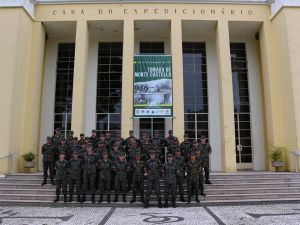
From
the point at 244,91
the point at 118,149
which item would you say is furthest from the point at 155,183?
the point at 244,91

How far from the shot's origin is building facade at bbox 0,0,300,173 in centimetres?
1323

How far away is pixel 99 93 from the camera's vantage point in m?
15.5

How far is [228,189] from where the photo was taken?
10.4m

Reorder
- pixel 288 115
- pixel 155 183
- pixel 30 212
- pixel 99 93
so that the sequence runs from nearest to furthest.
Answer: pixel 30 212
pixel 155 183
pixel 288 115
pixel 99 93

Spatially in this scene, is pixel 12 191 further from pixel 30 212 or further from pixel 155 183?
pixel 155 183

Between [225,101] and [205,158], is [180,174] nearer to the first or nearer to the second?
[205,158]

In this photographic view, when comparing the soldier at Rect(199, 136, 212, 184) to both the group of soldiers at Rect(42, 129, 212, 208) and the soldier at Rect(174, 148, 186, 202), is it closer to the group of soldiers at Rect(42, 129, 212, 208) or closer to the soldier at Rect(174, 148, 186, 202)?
the group of soldiers at Rect(42, 129, 212, 208)

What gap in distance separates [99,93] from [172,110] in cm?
417

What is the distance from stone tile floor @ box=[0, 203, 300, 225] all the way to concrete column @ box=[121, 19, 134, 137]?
4751 millimetres

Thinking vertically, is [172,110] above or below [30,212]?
above

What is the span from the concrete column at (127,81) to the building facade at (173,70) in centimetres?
4

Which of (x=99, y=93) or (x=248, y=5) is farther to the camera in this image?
(x=99, y=93)

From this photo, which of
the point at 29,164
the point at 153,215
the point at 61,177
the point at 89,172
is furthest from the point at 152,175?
the point at 29,164

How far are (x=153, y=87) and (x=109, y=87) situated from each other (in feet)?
9.88
